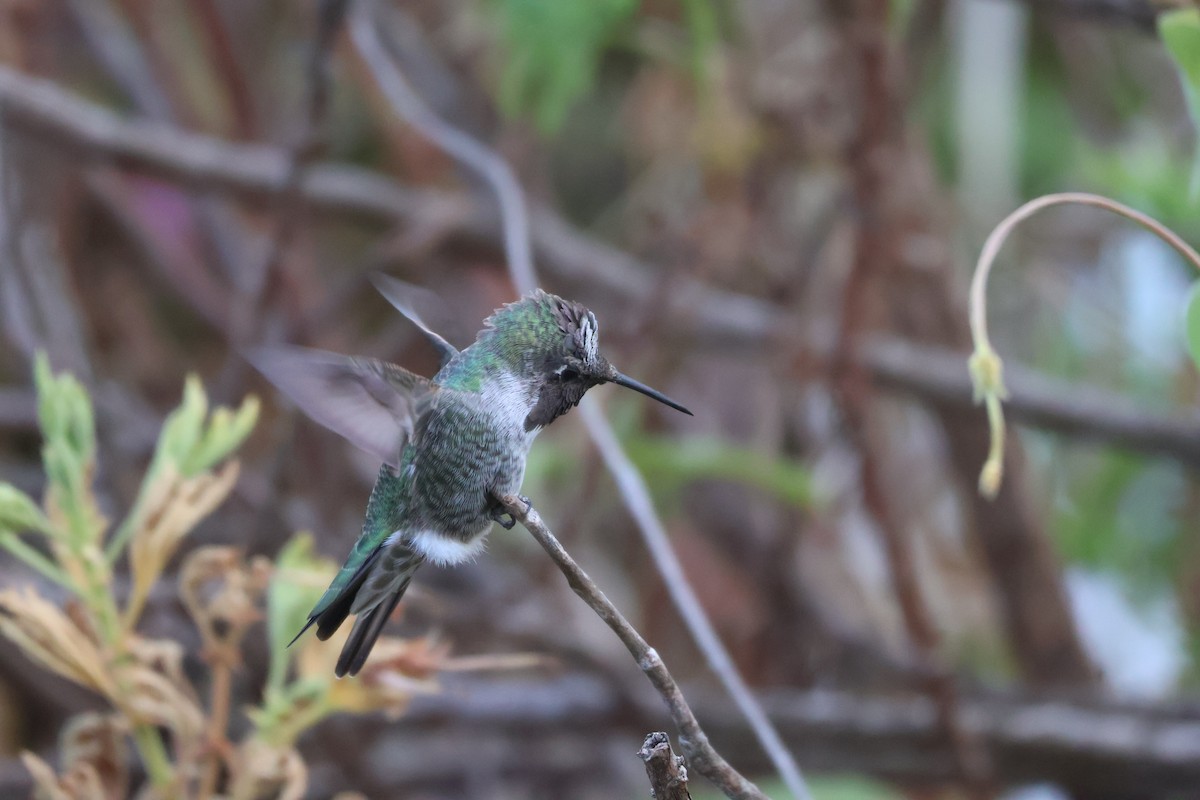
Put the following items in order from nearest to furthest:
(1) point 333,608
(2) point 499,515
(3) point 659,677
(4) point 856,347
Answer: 1. (3) point 659,677
2. (1) point 333,608
3. (2) point 499,515
4. (4) point 856,347

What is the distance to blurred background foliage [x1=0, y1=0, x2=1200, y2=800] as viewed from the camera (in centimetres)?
212

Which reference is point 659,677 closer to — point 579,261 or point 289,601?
point 289,601

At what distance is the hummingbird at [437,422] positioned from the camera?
3.76ft

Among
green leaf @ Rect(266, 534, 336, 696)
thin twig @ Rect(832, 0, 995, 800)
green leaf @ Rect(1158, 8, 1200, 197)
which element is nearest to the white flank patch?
green leaf @ Rect(266, 534, 336, 696)

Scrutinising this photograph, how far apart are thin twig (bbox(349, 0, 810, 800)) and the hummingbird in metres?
0.16

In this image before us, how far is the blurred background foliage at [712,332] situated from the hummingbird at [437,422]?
7.0 inches

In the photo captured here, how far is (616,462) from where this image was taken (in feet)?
4.60

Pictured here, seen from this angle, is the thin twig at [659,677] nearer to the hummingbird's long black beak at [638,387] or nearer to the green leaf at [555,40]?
the hummingbird's long black beak at [638,387]

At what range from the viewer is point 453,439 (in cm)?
130

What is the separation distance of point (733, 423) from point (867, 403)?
4.03 ft

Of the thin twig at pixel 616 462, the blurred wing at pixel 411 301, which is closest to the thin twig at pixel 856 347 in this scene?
the thin twig at pixel 616 462

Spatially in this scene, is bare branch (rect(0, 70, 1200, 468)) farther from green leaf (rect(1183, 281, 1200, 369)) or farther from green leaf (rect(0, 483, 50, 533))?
green leaf (rect(1183, 281, 1200, 369))

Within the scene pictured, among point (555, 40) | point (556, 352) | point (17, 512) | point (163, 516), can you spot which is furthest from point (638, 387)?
point (555, 40)

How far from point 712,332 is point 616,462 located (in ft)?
4.38
